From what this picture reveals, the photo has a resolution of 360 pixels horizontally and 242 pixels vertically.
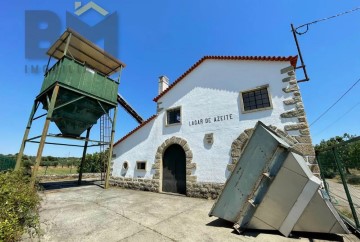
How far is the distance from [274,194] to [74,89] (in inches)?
370

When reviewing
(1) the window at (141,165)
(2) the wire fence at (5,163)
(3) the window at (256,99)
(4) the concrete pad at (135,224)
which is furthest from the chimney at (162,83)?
(2) the wire fence at (5,163)

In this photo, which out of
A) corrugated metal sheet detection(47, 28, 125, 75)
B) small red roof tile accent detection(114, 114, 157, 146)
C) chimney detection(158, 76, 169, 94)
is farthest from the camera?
chimney detection(158, 76, 169, 94)

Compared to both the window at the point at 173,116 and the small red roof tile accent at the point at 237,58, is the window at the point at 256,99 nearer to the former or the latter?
the small red roof tile accent at the point at 237,58

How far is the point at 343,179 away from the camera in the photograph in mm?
3635

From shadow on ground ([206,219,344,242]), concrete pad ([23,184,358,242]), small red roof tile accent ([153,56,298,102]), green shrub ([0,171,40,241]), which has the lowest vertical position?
shadow on ground ([206,219,344,242])

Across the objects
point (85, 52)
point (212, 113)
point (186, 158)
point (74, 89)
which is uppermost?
point (85, 52)

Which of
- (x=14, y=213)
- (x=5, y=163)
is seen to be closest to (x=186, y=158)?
(x=14, y=213)

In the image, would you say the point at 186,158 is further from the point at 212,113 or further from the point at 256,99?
the point at 256,99

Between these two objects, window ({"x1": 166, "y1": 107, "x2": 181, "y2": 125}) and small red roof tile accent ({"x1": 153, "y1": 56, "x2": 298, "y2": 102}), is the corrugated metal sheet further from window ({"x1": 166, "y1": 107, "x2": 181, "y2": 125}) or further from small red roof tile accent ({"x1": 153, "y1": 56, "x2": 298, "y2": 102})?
window ({"x1": 166, "y1": 107, "x2": 181, "y2": 125})

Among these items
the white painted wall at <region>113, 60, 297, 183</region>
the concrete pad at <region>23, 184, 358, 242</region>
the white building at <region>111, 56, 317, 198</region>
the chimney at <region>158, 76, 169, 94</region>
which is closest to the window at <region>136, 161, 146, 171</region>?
the white building at <region>111, 56, 317, 198</region>

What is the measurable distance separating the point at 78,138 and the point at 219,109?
8.29 metres

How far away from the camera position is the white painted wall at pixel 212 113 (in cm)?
704

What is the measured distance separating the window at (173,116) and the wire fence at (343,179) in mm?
6298

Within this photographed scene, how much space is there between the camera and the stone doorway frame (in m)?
7.96
